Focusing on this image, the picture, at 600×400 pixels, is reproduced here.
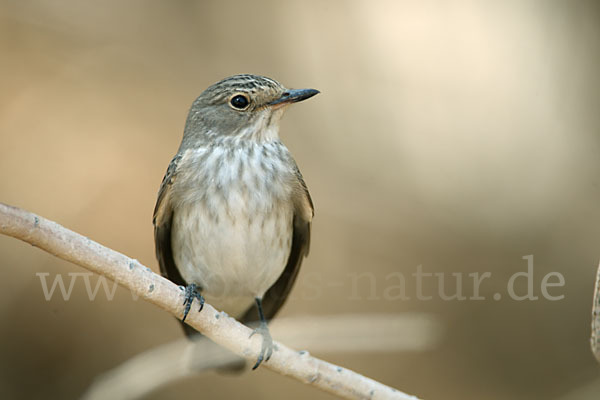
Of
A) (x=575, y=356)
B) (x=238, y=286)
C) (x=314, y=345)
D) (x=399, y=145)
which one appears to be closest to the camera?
(x=238, y=286)

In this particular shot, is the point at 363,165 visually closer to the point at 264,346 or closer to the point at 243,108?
the point at 243,108

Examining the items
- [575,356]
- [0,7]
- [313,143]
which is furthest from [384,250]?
[0,7]

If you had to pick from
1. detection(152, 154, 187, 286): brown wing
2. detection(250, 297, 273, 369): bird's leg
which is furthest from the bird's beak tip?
detection(250, 297, 273, 369): bird's leg

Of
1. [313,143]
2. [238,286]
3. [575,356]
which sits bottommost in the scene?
[575,356]

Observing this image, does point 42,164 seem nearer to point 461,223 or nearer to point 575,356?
point 461,223

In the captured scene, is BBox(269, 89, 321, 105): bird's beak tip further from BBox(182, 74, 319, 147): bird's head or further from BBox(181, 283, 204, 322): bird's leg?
BBox(181, 283, 204, 322): bird's leg

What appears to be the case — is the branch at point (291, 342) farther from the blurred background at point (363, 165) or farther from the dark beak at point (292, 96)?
the dark beak at point (292, 96)
